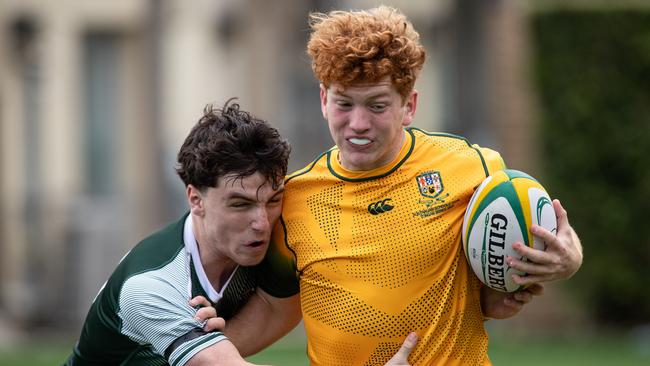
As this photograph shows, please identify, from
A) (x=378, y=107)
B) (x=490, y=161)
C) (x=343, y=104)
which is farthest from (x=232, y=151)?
(x=490, y=161)

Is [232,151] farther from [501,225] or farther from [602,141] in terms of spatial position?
[602,141]

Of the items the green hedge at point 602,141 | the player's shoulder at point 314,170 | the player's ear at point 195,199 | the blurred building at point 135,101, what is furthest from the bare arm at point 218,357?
the green hedge at point 602,141

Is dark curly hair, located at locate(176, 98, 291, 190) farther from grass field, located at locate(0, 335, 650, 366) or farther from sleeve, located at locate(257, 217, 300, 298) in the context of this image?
grass field, located at locate(0, 335, 650, 366)

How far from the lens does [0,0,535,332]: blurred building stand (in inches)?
587

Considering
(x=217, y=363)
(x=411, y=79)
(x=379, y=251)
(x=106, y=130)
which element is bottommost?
(x=106, y=130)

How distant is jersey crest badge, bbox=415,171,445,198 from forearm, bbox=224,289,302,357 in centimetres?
84

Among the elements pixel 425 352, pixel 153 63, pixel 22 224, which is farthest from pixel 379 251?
pixel 22 224

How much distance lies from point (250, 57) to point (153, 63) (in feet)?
6.86

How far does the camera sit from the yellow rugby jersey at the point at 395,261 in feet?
15.5

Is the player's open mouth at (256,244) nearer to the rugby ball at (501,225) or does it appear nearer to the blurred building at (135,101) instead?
the rugby ball at (501,225)

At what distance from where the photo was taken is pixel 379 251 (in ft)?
15.6

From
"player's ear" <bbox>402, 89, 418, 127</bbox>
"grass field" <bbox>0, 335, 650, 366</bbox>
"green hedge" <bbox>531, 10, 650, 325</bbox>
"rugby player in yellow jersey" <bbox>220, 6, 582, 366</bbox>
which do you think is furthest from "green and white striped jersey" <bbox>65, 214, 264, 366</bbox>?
"green hedge" <bbox>531, 10, 650, 325</bbox>

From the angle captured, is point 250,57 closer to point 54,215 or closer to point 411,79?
point 54,215

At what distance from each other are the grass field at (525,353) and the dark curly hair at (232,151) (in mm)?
6399
